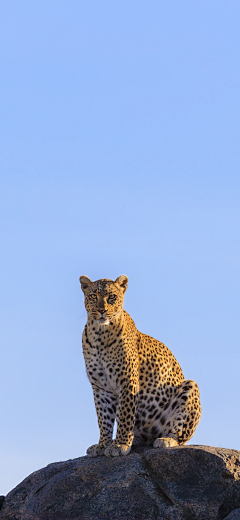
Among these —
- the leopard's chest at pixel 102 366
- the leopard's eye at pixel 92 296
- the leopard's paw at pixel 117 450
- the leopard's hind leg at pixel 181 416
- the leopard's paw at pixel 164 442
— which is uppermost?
the leopard's eye at pixel 92 296

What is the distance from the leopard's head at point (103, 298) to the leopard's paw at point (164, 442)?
262 cm

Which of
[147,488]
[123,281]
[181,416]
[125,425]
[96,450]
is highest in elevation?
[123,281]

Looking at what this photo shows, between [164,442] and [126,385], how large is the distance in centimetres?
140

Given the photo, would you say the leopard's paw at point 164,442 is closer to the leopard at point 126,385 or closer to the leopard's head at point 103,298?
the leopard at point 126,385

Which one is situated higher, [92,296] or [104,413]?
[92,296]

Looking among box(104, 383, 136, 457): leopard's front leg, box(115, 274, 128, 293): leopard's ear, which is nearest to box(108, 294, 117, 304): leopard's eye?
box(115, 274, 128, 293): leopard's ear

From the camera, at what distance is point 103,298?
1369cm

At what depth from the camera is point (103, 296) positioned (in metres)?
13.7

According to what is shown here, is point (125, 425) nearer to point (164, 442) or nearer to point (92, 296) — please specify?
point (164, 442)

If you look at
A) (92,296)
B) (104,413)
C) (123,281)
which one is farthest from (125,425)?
(123,281)

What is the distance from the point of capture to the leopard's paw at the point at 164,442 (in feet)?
45.8

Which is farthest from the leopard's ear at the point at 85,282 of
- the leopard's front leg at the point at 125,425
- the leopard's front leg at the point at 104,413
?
the leopard's front leg at the point at 125,425

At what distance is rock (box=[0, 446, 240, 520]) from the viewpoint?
13031mm

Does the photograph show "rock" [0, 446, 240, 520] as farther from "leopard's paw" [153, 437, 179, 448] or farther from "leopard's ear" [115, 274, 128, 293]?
"leopard's ear" [115, 274, 128, 293]
